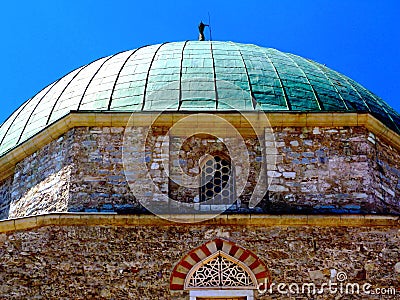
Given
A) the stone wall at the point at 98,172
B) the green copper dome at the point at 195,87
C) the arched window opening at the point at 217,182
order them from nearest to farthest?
the stone wall at the point at 98,172
the arched window opening at the point at 217,182
the green copper dome at the point at 195,87

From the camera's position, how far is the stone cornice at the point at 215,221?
10953 mm

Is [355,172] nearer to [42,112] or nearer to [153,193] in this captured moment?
[153,193]

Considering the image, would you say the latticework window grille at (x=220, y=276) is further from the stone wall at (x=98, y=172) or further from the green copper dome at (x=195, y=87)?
the green copper dome at (x=195, y=87)

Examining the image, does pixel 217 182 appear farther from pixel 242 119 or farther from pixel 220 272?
pixel 220 272

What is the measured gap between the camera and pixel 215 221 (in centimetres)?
1100

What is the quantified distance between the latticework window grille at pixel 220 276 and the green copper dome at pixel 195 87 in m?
3.00

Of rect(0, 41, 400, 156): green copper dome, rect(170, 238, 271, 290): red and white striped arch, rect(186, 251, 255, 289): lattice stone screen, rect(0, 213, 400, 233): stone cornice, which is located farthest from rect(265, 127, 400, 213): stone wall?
rect(186, 251, 255, 289): lattice stone screen

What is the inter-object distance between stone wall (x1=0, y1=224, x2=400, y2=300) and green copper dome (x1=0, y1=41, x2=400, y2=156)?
263 cm

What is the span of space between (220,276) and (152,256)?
1006 mm

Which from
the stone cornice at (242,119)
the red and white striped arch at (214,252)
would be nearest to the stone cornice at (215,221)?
the red and white striped arch at (214,252)

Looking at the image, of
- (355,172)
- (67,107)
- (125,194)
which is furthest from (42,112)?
(355,172)

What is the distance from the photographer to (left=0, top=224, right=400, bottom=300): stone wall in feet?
34.8

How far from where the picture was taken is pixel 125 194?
11.7m

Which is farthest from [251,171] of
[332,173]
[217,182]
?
[332,173]
